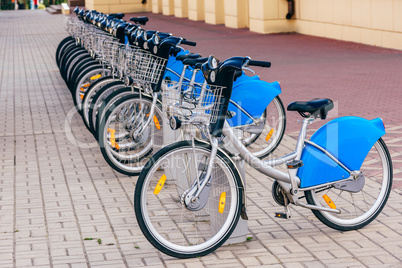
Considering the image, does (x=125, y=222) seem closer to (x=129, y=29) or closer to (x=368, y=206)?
(x=368, y=206)

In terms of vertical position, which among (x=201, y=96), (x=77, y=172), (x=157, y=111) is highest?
(x=201, y=96)

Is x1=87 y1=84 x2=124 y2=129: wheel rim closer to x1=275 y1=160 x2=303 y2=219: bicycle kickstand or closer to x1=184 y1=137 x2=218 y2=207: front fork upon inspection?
x1=184 y1=137 x2=218 y2=207: front fork

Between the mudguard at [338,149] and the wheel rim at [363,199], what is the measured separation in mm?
137

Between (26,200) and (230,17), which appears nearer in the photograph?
(26,200)

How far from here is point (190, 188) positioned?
450 cm

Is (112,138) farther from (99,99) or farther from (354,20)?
(354,20)

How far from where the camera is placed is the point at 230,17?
85.0 ft

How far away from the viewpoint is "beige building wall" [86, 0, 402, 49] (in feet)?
56.3

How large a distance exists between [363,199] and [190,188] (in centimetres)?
146

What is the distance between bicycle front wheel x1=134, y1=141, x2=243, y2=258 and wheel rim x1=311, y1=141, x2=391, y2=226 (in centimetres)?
59

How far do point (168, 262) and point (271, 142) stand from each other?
119 inches

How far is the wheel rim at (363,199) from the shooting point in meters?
4.84

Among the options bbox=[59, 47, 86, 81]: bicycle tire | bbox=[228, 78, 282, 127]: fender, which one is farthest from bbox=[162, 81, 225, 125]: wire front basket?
bbox=[59, 47, 86, 81]: bicycle tire

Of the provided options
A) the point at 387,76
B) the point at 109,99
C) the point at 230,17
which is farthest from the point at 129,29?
the point at 230,17
